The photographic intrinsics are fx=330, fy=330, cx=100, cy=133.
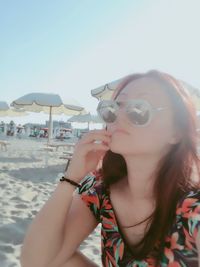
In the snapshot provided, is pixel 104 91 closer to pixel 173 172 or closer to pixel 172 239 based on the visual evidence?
pixel 173 172

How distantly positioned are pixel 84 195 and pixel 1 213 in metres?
2.70

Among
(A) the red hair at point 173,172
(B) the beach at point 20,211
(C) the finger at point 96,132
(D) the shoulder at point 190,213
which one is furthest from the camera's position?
(B) the beach at point 20,211

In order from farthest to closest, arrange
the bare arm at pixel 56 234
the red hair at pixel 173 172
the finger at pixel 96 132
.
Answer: the finger at pixel 96 132
the bare arm at pixel 56 234
the red hair at pixel 173 172

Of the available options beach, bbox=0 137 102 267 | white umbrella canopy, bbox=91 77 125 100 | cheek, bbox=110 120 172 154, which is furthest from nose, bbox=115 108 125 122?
white umbrella canopy, bbox=91 77 125 100

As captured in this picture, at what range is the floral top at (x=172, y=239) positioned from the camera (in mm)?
1490

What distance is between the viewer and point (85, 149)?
200 centimetres

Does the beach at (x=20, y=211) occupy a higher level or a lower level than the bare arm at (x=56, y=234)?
lower

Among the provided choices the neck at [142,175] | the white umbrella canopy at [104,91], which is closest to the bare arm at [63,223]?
the neck at [142,175]

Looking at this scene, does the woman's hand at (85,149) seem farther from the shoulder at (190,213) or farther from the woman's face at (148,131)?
the shoulder at (190,213)

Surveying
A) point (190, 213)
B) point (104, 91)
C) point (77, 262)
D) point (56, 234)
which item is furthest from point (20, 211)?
point (104, 91)

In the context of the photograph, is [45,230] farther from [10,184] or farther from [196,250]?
[10,184]

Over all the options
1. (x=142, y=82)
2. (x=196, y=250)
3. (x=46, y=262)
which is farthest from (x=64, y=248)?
(x=142, y=82)

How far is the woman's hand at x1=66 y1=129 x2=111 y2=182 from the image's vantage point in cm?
196

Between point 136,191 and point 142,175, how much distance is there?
0.10 m
